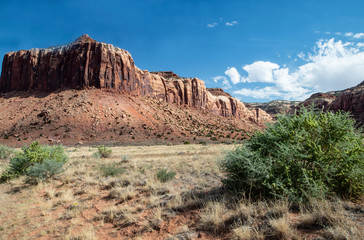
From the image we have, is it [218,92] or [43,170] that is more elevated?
[218,92]

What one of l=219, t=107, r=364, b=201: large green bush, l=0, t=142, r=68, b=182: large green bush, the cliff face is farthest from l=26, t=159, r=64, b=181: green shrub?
the cliff face

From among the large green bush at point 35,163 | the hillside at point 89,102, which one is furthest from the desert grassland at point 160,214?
the hillside at point 89,102

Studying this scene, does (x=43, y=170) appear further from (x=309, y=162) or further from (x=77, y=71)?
(x=77, y=71)

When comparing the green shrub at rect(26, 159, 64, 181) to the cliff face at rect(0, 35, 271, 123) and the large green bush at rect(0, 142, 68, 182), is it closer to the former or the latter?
the large green bush at rect(0, 142, 68, 182)

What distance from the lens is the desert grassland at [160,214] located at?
11.1ft

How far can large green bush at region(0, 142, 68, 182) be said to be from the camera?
9258 millimetres

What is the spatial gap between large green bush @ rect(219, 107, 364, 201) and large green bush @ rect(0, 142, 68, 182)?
29.9ft

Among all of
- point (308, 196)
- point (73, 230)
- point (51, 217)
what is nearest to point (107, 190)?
point (51, 217)

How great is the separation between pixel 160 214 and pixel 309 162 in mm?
3838

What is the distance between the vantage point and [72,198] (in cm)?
694

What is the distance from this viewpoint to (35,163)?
399 inches

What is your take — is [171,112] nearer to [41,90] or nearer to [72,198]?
[41,90]

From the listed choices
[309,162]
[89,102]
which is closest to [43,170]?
[309,162]

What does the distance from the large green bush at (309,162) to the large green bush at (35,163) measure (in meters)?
9.12
